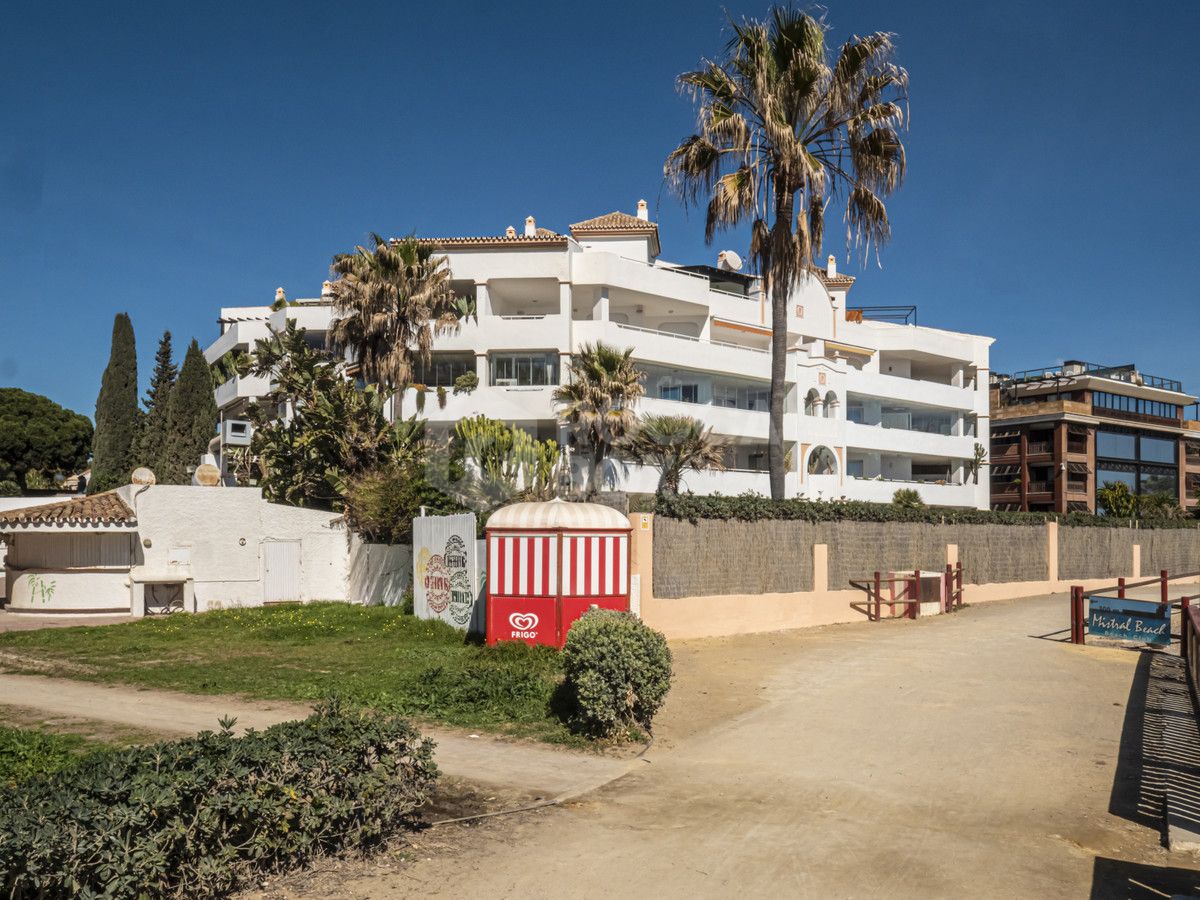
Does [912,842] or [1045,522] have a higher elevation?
[1045,522]

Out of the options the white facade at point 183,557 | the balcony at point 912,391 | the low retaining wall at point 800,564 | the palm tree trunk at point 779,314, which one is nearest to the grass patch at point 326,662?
the white facade at point 183,557

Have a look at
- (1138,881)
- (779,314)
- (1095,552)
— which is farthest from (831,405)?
(1138,881)

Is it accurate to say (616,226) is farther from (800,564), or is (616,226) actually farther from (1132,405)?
(1132,405)

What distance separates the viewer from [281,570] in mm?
26609

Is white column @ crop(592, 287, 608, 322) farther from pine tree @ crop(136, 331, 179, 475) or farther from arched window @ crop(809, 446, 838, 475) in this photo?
pine tree @ crop(136, 331, 179, 475)

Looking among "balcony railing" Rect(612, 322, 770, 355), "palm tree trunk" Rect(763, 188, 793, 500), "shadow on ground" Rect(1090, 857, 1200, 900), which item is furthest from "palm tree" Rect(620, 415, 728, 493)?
"shadow on ground" Rect(1090, 857, 1200, 900)

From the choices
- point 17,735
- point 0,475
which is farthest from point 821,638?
point 0,475

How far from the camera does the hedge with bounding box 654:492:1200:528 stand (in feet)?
68.1

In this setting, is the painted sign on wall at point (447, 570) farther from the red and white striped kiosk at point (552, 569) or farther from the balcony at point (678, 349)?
the balcony at point (678, 349)

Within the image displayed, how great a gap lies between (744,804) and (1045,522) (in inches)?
1199

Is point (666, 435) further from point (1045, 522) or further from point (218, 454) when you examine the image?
point (218, 454)

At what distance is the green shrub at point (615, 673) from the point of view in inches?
432

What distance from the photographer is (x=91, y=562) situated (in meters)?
24.6

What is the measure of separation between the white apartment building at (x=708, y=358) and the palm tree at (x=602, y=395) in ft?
13.3
